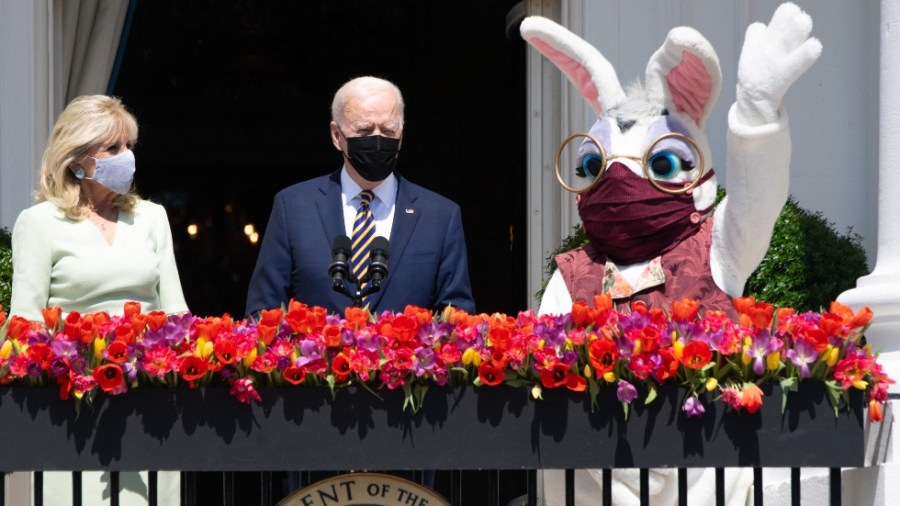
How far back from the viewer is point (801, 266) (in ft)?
22.0

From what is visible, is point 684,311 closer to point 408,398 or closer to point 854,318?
point 854,318

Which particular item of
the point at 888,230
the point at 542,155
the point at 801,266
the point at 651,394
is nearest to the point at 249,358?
the point at 651,394

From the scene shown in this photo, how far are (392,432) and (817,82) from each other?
14.7 ft

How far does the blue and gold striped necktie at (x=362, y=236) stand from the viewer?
15.2ft

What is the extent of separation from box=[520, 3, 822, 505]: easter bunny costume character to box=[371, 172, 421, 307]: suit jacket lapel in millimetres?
461

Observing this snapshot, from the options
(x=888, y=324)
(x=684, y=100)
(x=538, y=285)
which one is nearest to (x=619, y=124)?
(x=684, y=100)

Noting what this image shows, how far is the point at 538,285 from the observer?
772cm

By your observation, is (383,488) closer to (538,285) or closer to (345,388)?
(345,388)

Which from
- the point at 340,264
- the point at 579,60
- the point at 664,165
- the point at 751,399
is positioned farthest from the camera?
the point at 579,60

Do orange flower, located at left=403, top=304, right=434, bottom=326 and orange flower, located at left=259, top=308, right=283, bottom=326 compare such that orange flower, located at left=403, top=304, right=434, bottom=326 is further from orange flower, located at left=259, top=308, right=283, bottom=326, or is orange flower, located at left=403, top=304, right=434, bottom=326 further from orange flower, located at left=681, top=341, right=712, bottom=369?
orange flower, located at left=681, top=341, right=712, bottom=369

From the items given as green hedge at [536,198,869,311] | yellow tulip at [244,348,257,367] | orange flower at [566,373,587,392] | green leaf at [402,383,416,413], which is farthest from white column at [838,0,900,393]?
yellow tulip at [244,348,257,367]

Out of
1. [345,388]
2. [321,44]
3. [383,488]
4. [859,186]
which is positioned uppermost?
[321,44]

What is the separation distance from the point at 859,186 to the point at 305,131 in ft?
17.2

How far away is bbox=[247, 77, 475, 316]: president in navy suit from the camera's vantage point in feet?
15.4
